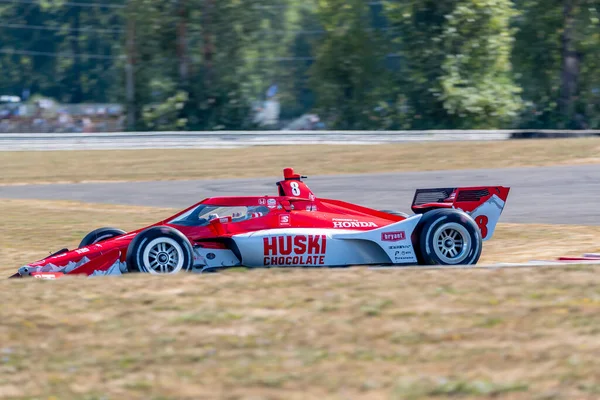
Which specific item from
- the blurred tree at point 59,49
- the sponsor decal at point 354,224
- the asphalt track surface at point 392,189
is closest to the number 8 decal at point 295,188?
the sponsor decal at point 354,224

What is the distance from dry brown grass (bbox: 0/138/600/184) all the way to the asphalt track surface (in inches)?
60.7

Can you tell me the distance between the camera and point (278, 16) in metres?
38.6

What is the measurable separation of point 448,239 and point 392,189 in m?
8.90

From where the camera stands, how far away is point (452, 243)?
916cm

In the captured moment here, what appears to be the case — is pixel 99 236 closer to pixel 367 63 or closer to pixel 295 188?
pixel 295 188

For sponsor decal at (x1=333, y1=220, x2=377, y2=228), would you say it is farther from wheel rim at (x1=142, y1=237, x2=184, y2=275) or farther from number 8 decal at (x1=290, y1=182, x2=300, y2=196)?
wheel rim at (x1=142, y1=237, x2=184, y2=275)

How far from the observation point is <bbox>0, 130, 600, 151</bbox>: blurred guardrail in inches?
1078

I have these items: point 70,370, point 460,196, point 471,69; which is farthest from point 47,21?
point 70,370

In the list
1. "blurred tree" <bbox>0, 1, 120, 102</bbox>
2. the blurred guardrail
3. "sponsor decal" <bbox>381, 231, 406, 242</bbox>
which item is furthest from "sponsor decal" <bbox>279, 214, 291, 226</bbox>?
"blurred tree" <bbox>0, 1, 120, 102</bbox>

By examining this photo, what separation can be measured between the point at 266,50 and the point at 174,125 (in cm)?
548

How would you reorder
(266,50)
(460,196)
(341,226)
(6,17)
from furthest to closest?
(6,17) < (266,50) < (460,196) < (341,226)

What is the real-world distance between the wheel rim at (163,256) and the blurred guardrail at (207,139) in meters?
18.7

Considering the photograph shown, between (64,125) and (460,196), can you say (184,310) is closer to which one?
(460,196)

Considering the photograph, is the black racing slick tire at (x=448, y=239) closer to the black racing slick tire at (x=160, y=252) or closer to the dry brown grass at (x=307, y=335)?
the dry brown grass at (x=307, y=335)
